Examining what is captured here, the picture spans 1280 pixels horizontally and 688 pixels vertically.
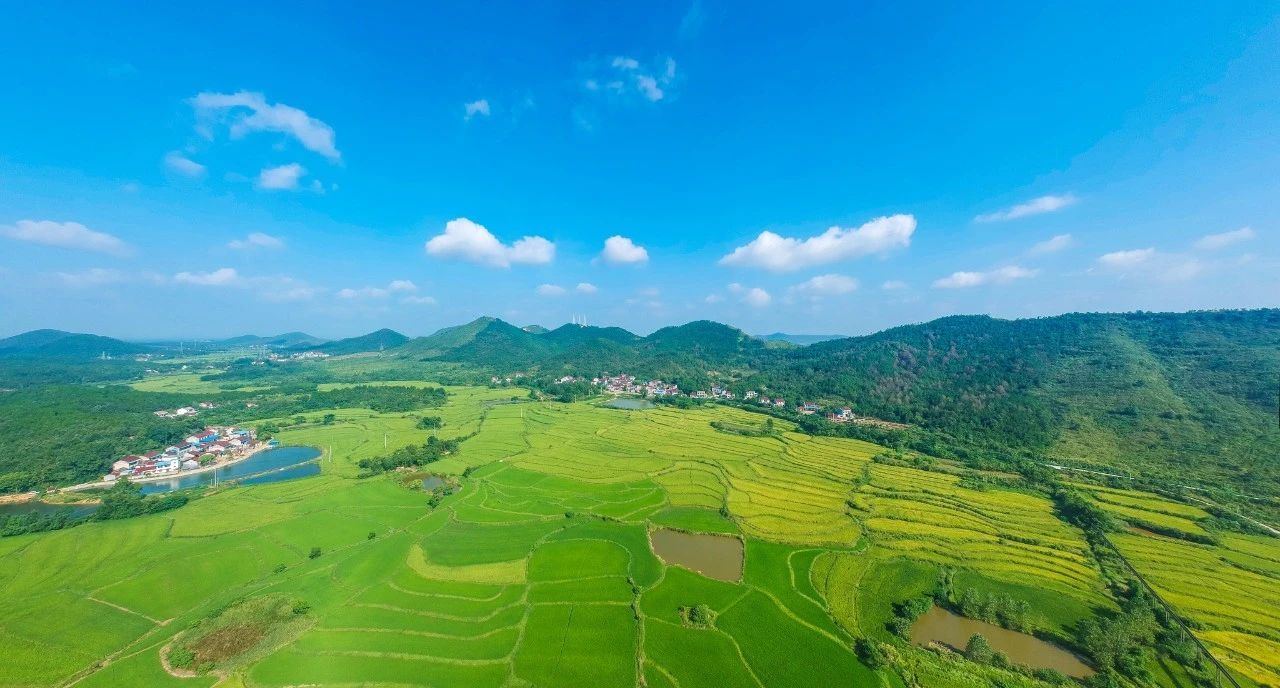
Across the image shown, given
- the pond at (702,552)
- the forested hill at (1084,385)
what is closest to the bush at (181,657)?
the pond at (702,552)

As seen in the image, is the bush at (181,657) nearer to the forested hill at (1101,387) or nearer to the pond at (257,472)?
the pond at (257,472)

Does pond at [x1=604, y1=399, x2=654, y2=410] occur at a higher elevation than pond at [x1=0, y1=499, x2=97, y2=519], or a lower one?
higher

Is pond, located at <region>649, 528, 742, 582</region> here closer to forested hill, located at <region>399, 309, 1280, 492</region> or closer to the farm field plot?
the farm field plot

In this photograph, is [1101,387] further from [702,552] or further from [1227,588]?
[702,552]

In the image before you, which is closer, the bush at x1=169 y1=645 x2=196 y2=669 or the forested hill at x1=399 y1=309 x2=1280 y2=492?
the bush at x1=169 y1=645 x2=196 y2=669

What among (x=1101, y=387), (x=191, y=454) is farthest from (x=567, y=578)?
(x=1101, y=387)

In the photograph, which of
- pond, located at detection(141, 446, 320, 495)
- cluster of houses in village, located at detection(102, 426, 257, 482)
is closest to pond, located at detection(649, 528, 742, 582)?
pond, located at detection(141, 446, 320, 495)

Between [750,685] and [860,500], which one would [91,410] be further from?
[860,500]

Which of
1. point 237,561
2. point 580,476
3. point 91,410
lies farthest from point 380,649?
point 91,410
